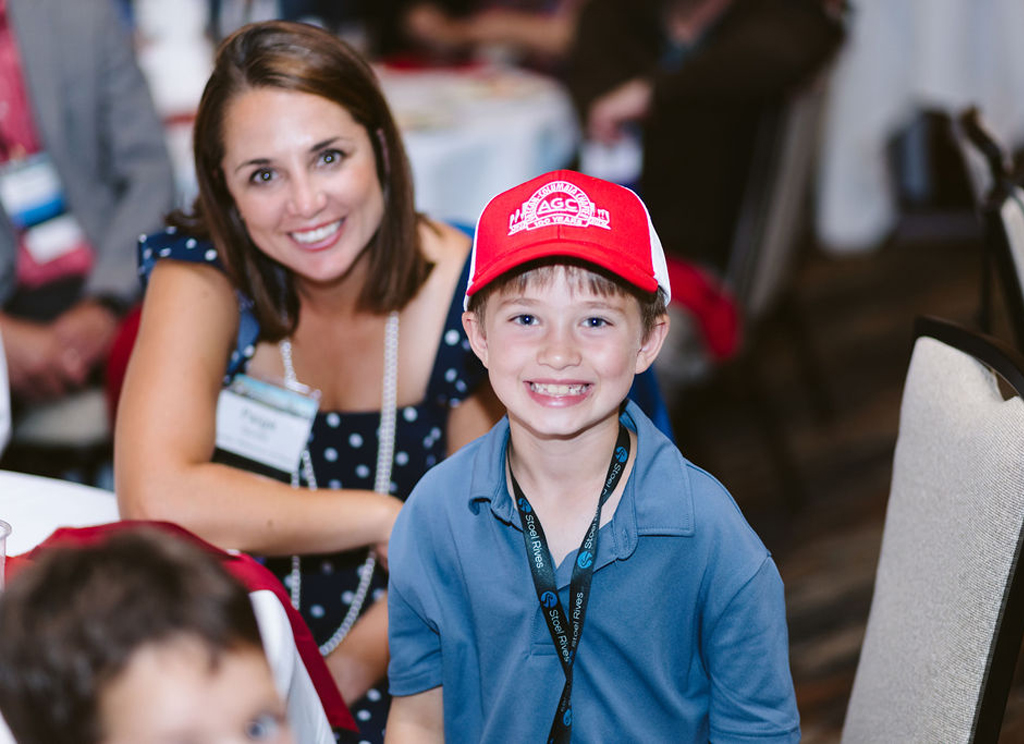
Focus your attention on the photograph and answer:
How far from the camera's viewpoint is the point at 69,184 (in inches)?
105

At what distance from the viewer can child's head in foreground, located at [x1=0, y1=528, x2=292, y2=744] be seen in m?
0.75

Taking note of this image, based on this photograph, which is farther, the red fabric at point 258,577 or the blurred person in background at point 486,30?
the blurred person in background at point 486,30

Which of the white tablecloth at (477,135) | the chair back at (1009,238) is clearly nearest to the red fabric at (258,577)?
the chair back at (1009,238)

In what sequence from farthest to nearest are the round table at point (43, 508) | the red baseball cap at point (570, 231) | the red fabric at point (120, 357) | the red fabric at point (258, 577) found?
1. the red fabric at point (120, 357)
2. the round table at point (43, 508)
3. the red fabric at point (258, 577)
4. the red baseball cap at point (570, 231)

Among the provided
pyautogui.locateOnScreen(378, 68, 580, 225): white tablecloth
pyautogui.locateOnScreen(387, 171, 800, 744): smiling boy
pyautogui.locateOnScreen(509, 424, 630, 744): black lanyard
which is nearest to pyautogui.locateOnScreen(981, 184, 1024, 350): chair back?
pyautogui.locateOnScreen(387, 171, 800, 744): smiling boy

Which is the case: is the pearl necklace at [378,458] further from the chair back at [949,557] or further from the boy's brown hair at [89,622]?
the boy's brown hair at [89,622]

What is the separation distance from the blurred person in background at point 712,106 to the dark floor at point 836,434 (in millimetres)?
502

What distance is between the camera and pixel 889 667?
1.28 m

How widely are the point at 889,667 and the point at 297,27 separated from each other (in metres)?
1.14

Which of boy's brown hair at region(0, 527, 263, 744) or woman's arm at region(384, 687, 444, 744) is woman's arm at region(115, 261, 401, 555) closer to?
woman's arm at region(384, 687, 444, 744)

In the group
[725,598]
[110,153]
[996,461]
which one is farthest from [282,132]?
[110,153]

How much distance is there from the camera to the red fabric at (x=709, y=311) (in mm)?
2824

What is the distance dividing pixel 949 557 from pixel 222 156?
42.7 inches

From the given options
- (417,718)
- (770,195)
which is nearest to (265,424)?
(417,718)
